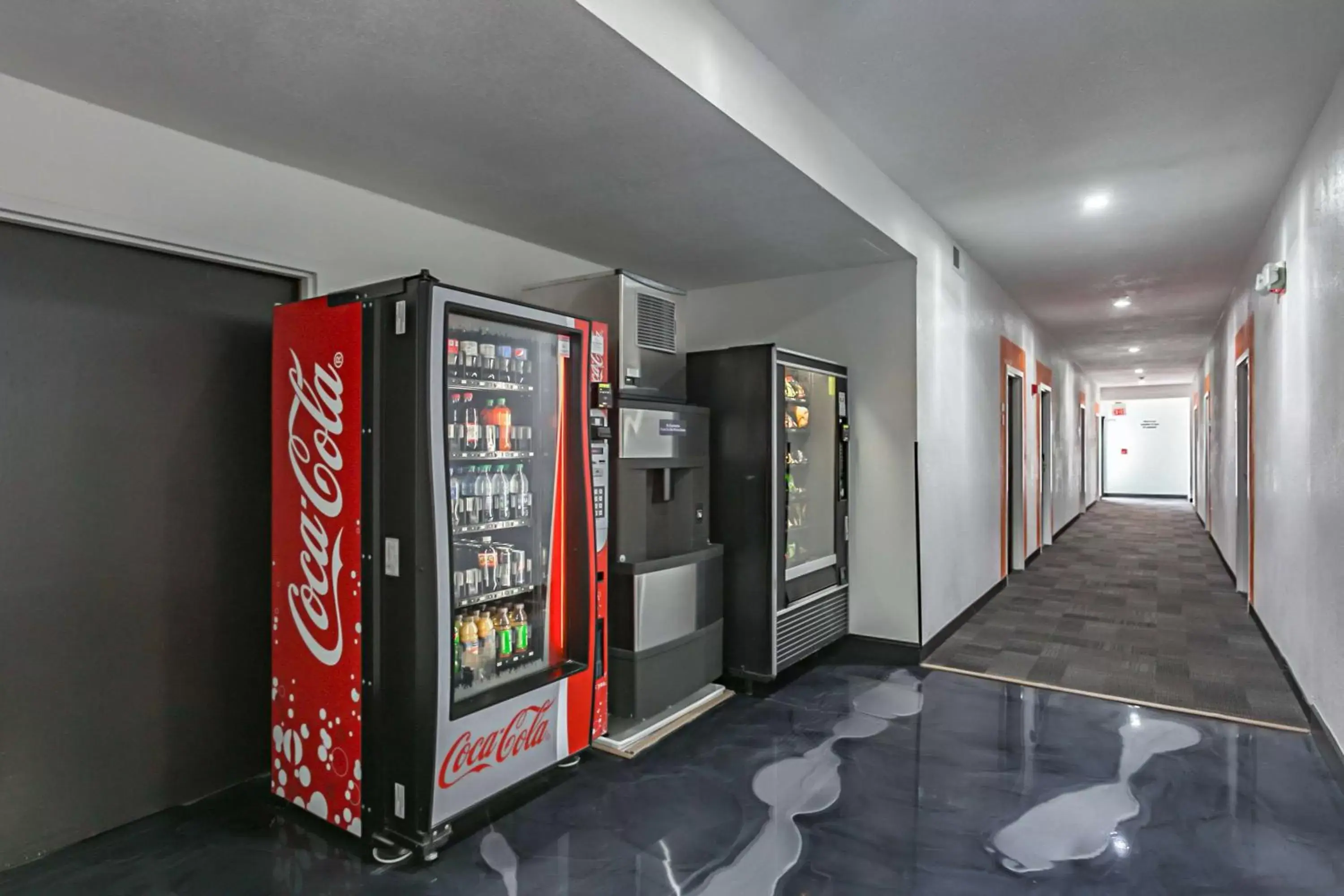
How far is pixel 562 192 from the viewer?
11.3ft

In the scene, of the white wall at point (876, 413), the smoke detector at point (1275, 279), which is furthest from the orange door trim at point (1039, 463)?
the white wall at point (876, 413)

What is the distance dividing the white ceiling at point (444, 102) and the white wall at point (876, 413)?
2.73ft

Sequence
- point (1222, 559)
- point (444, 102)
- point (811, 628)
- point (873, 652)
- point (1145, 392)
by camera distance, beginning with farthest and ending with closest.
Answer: point (1145, 392) < point (1222, 559) < point (873, 652) < point (811, 628) < point (444, 102)

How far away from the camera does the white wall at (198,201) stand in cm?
234

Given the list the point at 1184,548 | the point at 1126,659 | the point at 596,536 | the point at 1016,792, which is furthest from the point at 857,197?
the point at 1184,548

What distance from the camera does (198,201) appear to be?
108 inches

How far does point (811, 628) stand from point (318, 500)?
9.22ft

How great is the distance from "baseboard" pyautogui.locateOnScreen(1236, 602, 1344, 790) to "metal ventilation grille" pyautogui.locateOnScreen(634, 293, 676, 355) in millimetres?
3304

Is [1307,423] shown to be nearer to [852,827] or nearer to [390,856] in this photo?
[852,827]

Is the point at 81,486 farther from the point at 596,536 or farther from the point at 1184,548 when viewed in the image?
the point at 1184,548

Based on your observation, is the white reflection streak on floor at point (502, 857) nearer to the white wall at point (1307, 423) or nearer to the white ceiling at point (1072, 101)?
the white ceiling at point (1072, 101)

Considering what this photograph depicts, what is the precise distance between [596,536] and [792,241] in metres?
2.17

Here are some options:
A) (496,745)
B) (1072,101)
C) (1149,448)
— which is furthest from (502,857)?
(1149,448)

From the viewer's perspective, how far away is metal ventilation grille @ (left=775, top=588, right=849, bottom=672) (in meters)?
4.05
